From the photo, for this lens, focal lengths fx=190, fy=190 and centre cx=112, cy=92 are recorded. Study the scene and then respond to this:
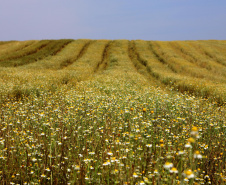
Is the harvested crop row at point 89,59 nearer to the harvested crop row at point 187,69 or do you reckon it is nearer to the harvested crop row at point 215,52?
the harvested crop row at point 187,69

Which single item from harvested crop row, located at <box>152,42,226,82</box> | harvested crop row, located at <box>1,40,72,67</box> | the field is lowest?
the field

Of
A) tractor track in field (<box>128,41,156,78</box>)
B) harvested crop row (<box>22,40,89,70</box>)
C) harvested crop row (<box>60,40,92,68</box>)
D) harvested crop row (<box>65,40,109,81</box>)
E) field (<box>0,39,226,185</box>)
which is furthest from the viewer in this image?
harvested crop row (<box>60,40,92,68</box>)

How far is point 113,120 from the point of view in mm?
6324

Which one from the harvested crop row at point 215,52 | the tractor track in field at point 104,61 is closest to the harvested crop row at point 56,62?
the tractor track in field at point 104,61


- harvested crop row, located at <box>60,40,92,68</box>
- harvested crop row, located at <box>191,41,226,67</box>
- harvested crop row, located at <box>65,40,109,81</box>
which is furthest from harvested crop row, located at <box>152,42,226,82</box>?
harvested crop row, located at <box>60,40,92,68</box>

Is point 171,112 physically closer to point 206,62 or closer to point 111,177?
point 111,177

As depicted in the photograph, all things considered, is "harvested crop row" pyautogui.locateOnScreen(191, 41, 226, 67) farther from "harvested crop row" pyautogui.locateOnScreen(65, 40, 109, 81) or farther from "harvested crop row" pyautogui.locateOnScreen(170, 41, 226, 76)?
"harvested crop row" pyautogui.locateOnScreen(65, 40, 109, 81)

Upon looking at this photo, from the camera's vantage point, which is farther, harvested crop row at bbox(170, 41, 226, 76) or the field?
harvested crop row at bbox(170, 41, 226, 76)

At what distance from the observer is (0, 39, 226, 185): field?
3.70 meters

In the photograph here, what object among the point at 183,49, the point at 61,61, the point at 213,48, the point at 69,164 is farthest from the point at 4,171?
the point at 213,48

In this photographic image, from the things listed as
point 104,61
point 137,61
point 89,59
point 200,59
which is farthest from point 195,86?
point 89,59

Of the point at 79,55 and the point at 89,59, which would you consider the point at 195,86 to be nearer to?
the point at 89,59

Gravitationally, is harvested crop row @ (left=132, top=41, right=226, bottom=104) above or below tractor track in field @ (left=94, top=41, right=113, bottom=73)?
below

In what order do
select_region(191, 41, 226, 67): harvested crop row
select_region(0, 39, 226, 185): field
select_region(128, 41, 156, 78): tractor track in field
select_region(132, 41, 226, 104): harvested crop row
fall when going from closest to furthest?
select_region(0, 39, 226, 185): field < select_region(132, 41, 226, 104): harvested crop row < select_region(128, 41, 156, 78): tractor track in field < select_region(191, 41, 226, 67): harvested crop row
